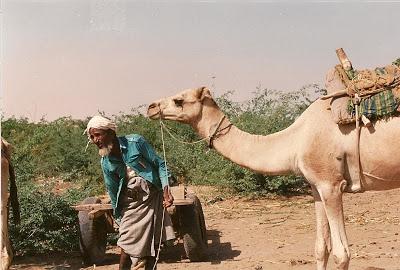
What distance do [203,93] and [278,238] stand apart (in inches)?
148

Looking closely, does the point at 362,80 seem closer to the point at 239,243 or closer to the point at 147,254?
the point at 147,254

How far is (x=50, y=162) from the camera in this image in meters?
18.4

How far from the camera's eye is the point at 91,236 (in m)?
7.52

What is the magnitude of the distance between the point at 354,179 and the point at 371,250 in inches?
91.8

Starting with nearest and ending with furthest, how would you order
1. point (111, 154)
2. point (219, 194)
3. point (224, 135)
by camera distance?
1. point (111, 154)
2. point (224, 135)
3. point (219, 194)

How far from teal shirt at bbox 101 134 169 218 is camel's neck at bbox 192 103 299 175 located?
0.89m

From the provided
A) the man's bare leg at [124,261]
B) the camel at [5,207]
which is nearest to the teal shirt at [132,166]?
the man's bare leg at [124,261]

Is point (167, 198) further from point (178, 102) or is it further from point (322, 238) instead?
point (322, 238)

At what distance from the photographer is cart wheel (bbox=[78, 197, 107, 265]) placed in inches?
296

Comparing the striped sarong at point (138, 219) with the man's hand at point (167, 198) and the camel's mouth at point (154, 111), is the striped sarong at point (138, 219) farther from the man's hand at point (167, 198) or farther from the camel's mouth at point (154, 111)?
the camel's mouth at point (154, 111)

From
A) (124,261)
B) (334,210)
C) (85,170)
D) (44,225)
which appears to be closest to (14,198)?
(44,225)

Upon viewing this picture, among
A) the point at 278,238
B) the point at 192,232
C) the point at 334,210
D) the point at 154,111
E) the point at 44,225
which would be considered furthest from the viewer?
the point at 278,238

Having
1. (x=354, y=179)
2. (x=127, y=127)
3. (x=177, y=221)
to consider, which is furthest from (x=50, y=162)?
(x=354, y=179)

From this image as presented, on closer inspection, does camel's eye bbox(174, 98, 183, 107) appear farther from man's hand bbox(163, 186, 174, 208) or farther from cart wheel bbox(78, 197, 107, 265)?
cart wheel bbox(78, 197, 107, 265)
